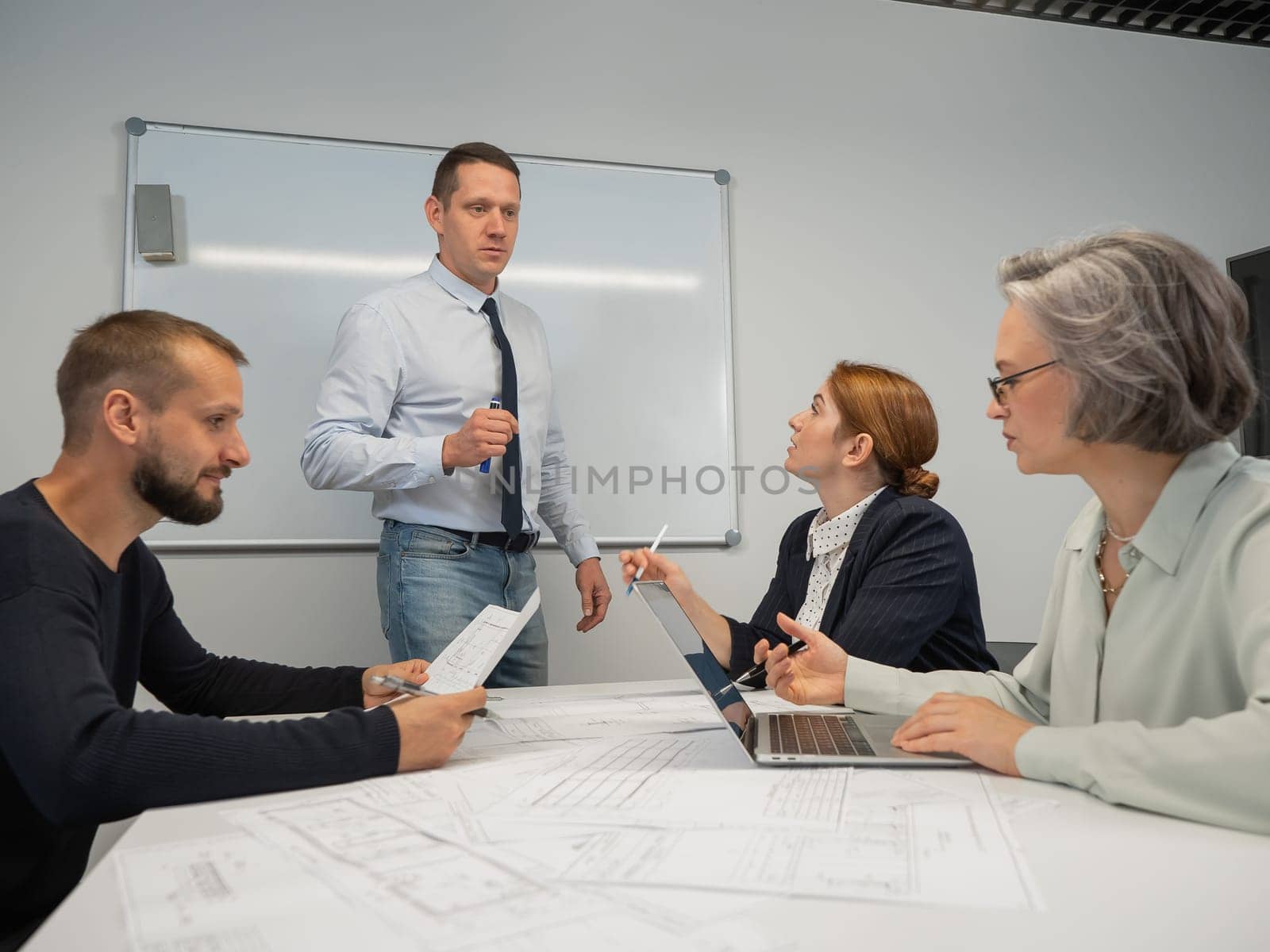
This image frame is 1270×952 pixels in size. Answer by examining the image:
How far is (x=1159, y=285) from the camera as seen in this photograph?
1106 millimetres

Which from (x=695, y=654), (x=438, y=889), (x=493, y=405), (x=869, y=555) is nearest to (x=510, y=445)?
(x=493, y=405)

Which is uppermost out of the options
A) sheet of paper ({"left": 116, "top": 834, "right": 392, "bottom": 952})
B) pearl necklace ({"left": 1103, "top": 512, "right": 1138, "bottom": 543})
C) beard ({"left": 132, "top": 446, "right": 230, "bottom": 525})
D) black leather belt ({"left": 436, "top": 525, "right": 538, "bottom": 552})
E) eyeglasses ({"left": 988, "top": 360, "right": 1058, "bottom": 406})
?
eyeglasses ({"left": 988, "top": 360, "right": 1058, "bottom": 406})

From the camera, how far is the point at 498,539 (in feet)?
7.69

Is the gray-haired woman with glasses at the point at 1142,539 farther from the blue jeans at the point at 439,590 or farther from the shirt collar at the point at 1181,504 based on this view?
the blue jeans at the point at 439,590

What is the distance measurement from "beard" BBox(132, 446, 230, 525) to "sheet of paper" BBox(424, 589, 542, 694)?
423mm

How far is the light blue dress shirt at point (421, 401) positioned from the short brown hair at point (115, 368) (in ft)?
2.69

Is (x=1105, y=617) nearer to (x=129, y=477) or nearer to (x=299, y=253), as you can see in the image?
(x=129, y=477)

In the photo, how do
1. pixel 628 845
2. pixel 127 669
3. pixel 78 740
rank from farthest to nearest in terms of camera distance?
pixel 127 669 < pixel 78 740 < pixel 628 845

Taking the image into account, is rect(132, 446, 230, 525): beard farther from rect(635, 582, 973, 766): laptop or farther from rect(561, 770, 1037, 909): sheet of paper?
rect(561, 770, 1037, 909): sheet of paper

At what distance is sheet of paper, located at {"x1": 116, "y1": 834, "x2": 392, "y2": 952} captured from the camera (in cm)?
65

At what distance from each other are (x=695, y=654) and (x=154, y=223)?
2.22 metres

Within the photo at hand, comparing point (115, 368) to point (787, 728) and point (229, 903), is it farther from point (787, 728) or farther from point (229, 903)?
point (787, 728)

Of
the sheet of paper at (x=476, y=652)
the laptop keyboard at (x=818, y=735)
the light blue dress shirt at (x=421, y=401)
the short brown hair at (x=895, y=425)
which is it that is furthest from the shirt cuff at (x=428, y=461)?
the laptop keyboard at (x=818, y=735)

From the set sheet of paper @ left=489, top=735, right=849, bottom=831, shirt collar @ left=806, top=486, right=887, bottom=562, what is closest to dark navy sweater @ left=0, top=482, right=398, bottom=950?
sheet of paper @ left=489, top=735, right=849, bottom=831
